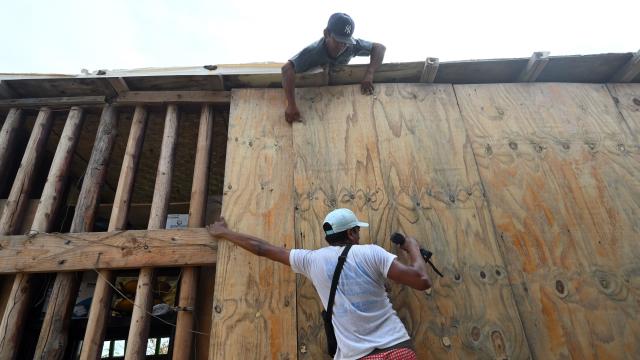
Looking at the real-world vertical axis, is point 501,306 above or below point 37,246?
below

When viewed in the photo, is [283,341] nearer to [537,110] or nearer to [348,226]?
[348,226]

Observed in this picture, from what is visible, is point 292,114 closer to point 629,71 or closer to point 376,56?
point 376,56

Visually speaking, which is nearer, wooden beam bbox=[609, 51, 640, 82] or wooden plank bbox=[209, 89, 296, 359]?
wooden plank bbox=[209, 89, 296, 359]

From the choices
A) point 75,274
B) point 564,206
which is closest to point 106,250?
point 75,274

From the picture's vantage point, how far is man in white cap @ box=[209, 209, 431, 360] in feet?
6.91

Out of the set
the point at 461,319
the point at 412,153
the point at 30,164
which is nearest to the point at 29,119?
the point at 30,164

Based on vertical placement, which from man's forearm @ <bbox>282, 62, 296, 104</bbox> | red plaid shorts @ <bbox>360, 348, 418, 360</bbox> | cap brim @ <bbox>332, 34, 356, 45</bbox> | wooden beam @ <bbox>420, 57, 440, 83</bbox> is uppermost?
cap brim @ <bbox>332, 34, 356, 45</bbox>

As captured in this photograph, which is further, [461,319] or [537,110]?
[537,110]

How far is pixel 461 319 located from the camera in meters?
2.74

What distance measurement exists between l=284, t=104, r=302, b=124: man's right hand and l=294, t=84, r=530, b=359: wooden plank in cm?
12

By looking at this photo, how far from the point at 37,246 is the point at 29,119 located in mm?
2008

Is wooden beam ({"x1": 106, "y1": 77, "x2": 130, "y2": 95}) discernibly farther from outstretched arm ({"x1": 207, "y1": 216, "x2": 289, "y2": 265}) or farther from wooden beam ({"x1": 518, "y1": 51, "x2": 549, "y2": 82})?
wooden beam ({"x1": 518, "y1": 51, "x2": 549, "y2": 82})

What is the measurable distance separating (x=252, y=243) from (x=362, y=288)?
1043 mm

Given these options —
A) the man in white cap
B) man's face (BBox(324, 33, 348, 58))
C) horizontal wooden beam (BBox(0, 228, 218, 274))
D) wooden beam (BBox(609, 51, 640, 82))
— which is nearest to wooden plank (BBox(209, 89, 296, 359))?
horizontal wooden beam (BBox(0, 228, 218, 274))
